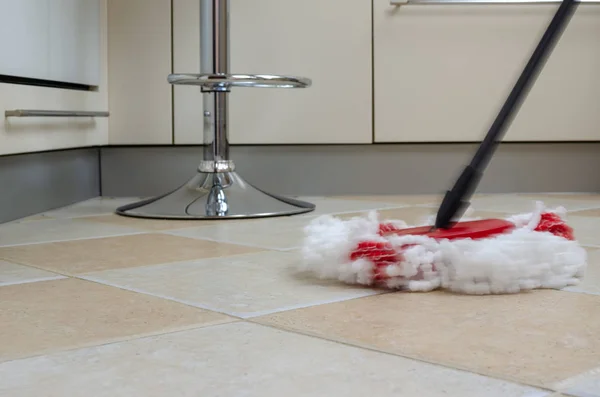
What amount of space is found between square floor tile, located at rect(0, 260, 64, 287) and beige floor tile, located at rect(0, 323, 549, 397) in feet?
1.16

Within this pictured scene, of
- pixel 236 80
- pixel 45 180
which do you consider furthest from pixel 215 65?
pixel 45 180

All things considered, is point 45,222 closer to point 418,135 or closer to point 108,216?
point 108,216

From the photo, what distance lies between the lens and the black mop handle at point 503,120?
933mm

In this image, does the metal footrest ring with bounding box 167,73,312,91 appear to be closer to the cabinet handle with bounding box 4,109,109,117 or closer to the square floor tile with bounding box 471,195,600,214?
the cabinet handle with bounding box 4,109,109,117

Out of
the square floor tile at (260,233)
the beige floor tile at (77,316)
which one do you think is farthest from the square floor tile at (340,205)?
the beige floor tile at (77,316)

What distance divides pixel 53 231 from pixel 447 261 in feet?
2.68

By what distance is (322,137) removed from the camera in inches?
84.0

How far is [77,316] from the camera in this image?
0.81 meters

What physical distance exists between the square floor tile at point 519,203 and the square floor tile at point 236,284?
0.78 metres

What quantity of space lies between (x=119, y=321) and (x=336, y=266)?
0.28 m

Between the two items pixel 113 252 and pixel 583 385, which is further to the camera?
pixel 113 252

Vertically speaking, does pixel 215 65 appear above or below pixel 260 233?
above

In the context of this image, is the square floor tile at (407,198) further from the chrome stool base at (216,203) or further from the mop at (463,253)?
the mop at (463,253)

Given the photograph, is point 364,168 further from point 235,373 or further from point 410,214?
point 235,373
